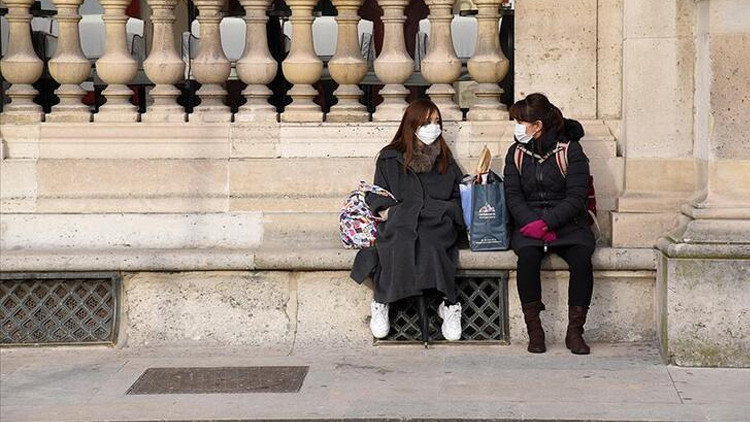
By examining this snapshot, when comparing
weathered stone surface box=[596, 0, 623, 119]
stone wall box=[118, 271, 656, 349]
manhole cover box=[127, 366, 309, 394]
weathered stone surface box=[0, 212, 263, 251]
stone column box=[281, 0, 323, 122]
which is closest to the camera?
manhole cover box=[127, 366, 309, 394]

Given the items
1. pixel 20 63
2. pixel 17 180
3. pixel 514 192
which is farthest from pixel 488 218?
pixel 20 63

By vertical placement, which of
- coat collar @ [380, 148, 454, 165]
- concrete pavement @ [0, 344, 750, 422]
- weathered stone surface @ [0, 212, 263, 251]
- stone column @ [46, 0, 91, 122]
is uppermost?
stone column @ [46, 0, 91, 122]

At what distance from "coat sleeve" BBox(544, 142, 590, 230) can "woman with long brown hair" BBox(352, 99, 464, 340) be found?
562mm

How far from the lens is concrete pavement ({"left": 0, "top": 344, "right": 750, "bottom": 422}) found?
26.1 ft

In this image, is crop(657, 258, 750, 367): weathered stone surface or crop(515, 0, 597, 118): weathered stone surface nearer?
crop(657, 258, 750, 367): weathered stone surface

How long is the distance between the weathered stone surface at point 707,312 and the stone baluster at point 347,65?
83.7 inches

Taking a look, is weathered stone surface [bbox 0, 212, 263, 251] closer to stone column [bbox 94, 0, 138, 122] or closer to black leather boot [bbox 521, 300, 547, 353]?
stone column [bbox 94, 0, 138, 122]

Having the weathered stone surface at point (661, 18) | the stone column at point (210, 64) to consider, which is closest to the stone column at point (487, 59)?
the weathered stone surface at point (661, 18)

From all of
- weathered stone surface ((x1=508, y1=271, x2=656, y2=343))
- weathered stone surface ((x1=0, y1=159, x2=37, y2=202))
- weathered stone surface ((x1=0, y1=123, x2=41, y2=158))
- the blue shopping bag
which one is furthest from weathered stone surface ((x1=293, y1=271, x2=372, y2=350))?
weathered stone surface ((x1=0, y1=123, x2=41, y2=158))

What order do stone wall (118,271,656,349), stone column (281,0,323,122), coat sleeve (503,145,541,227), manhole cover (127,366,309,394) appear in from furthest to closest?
stone column (281,0,323,122) < stone wall (118,271,656,349) < coat sleeve (503,145,541,227) < manhole cover (127,366,309,394)

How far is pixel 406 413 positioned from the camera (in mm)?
7938

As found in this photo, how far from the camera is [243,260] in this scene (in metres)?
9.36

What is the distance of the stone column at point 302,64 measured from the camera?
9.76 m

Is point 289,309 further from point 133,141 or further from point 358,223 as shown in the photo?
point 133,141
